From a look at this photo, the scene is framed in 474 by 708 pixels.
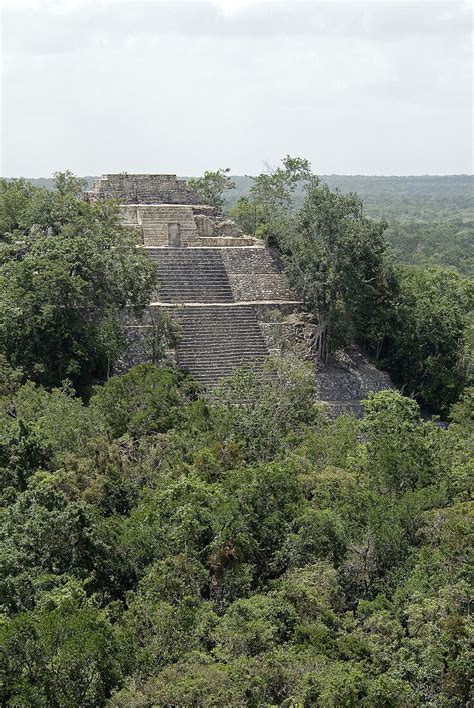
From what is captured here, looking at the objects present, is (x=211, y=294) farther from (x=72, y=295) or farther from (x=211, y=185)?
(x=211, y=185)

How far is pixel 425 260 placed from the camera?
214ft

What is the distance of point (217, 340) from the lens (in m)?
21.1

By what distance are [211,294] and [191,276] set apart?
2.42 feet

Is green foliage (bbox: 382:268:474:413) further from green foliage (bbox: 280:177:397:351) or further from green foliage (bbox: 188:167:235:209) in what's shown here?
green foliage (bbox: 188:167:235:209)

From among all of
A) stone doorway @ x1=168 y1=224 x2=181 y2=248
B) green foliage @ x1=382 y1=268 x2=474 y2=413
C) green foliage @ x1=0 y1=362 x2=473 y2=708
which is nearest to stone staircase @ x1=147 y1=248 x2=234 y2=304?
stone doorway @ x1=168 y1=224 x2=181 y2=248

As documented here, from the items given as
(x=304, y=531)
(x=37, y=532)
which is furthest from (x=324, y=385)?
(x=37, y=532)

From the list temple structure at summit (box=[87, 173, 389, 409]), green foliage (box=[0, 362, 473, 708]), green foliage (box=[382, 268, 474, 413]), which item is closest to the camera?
green foliage (box=[0, 362, 473, 708])

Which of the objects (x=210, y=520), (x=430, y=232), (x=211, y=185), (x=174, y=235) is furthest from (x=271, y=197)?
(x=430, y=232)

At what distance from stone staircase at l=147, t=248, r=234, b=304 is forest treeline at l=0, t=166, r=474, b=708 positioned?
190 cm

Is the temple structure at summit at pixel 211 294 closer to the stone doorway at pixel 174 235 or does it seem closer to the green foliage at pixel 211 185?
the stone doorway at pixel 174 235

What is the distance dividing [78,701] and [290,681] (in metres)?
1.91

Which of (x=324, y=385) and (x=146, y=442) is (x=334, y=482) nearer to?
(x=146, y=442)

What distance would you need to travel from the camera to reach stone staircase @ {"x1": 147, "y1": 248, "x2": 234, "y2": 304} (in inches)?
883

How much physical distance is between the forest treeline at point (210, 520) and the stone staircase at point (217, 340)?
1484 millimetres
